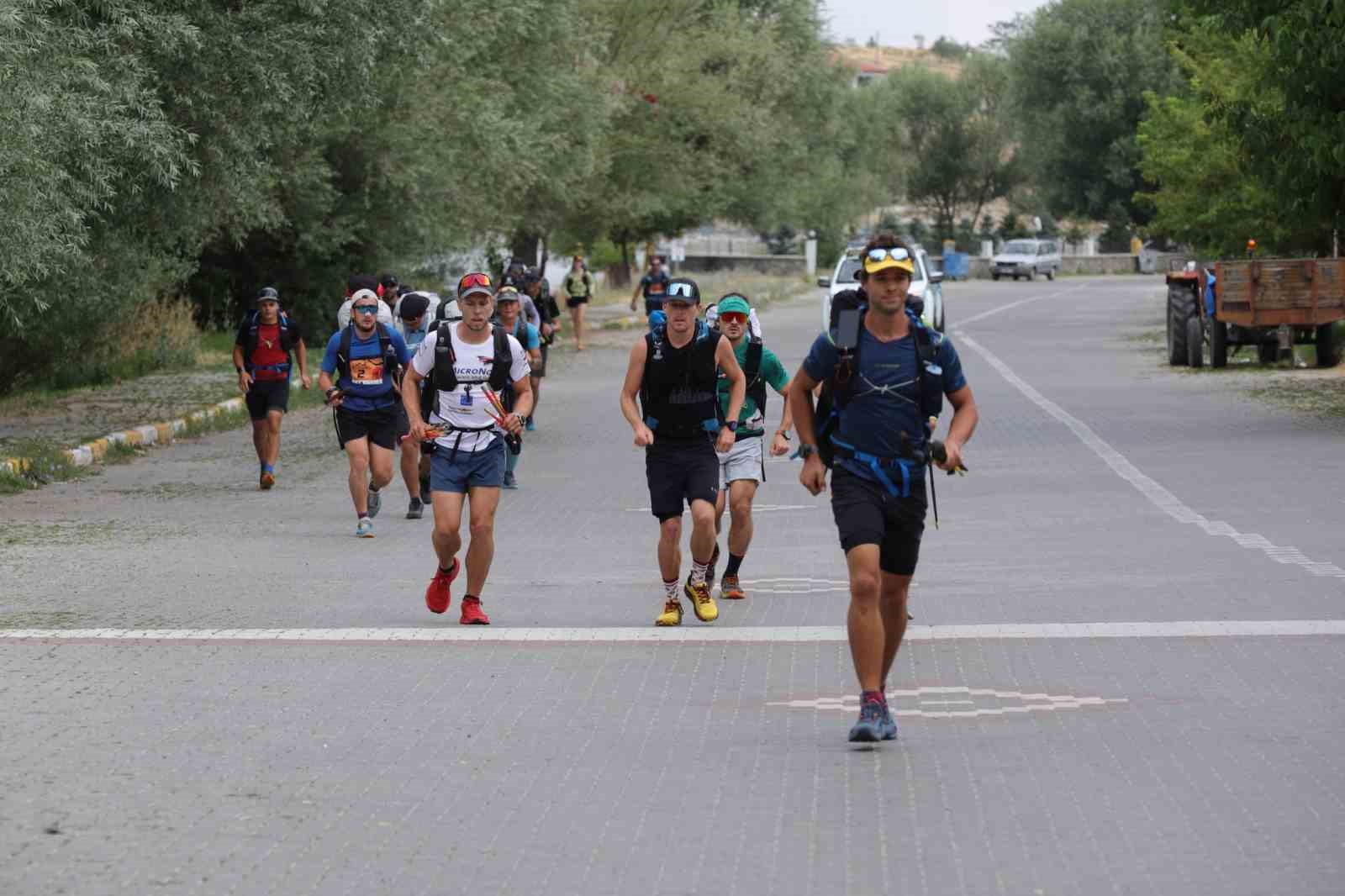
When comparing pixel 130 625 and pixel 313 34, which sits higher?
pixel 313 34

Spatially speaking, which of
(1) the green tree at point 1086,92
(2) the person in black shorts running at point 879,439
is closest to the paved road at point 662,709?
(2) the person in black shorts running at point 879,439

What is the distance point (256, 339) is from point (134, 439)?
4.39 m

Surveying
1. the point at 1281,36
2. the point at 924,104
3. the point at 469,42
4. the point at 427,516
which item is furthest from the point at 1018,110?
the point at 427,516

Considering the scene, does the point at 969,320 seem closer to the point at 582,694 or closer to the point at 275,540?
the point at 275,540

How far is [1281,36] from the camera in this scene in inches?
774

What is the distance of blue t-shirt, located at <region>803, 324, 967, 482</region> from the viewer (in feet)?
25.1

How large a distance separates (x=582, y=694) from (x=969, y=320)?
4056 centimetres

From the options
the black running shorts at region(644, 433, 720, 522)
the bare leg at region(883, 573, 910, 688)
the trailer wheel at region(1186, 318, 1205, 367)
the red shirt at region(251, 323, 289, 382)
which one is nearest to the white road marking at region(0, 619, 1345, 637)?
the black running shorts at region(644, 433, 720, 522)

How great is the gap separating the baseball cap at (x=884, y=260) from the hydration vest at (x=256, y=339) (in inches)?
408

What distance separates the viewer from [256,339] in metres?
17.2

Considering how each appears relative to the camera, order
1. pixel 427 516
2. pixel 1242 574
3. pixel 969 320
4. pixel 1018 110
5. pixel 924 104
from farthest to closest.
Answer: pixel 924 104 → pixel 1018 110 → pixel 969 320 → pixel 427 516 → pixel 1242 574

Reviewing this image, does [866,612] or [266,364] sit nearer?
[866,612]

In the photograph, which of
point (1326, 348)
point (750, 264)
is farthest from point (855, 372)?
point (750, 264)

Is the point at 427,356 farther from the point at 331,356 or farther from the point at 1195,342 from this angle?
the point at 1195,342
